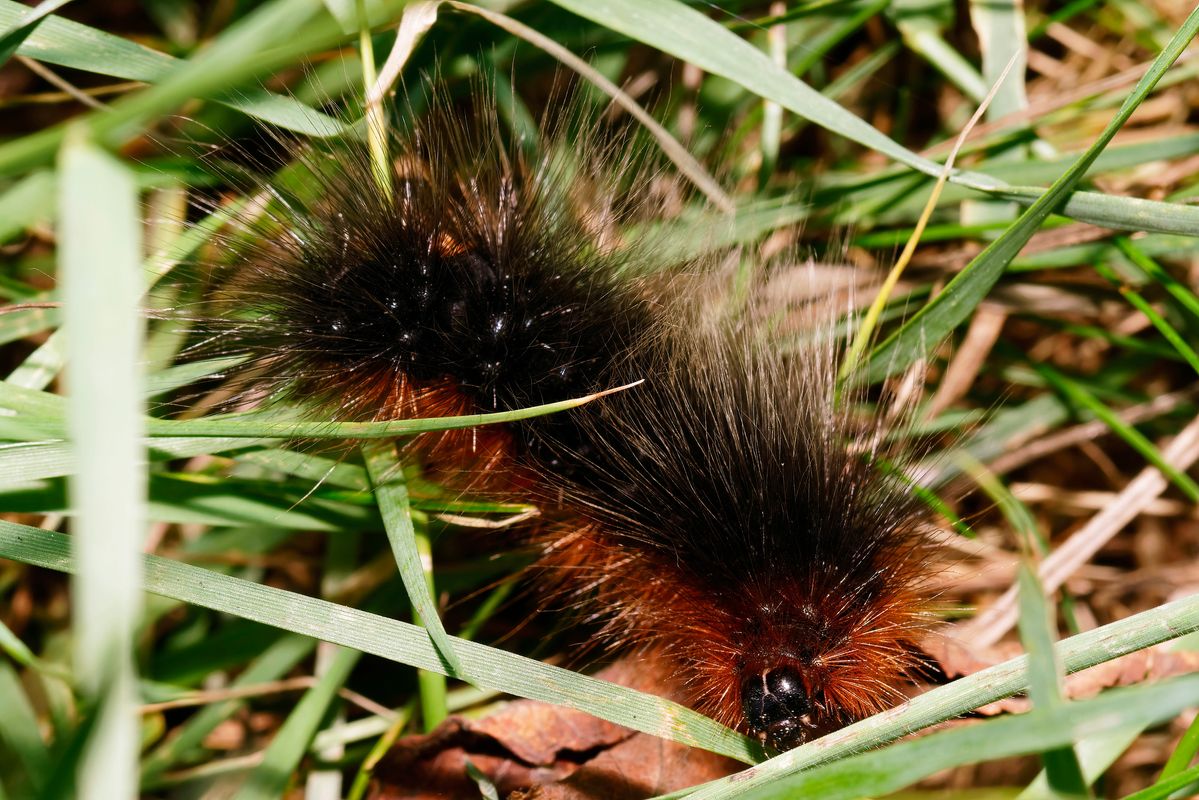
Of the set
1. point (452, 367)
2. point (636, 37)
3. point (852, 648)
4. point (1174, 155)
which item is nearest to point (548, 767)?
point (852, 648)

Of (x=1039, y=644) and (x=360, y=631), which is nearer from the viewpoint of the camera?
(x=1039, y=644)

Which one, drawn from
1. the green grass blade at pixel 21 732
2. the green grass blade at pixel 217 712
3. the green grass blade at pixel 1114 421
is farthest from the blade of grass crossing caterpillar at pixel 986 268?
the green grass blade at pixel 21 732

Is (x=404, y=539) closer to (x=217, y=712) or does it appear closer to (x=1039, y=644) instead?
(x=217, y=712)

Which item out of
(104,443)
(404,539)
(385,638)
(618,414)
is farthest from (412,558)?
(104,443)

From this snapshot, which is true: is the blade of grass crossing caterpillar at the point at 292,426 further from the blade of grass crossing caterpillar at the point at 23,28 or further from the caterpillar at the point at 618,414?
the blade of grass crossing caterpillar at the point at 23,28

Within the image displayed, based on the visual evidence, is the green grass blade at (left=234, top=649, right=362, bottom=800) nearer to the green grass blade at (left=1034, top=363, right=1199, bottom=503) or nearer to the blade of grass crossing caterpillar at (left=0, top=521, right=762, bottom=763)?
the blade of grass crossing caterpillar at (left=0, top=521, right=762, bottom=763)

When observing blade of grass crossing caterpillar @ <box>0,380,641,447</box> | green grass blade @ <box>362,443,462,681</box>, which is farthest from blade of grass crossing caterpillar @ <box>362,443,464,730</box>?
blade of grass crossing caterpillar @ <box>0,380,641,447</box>
